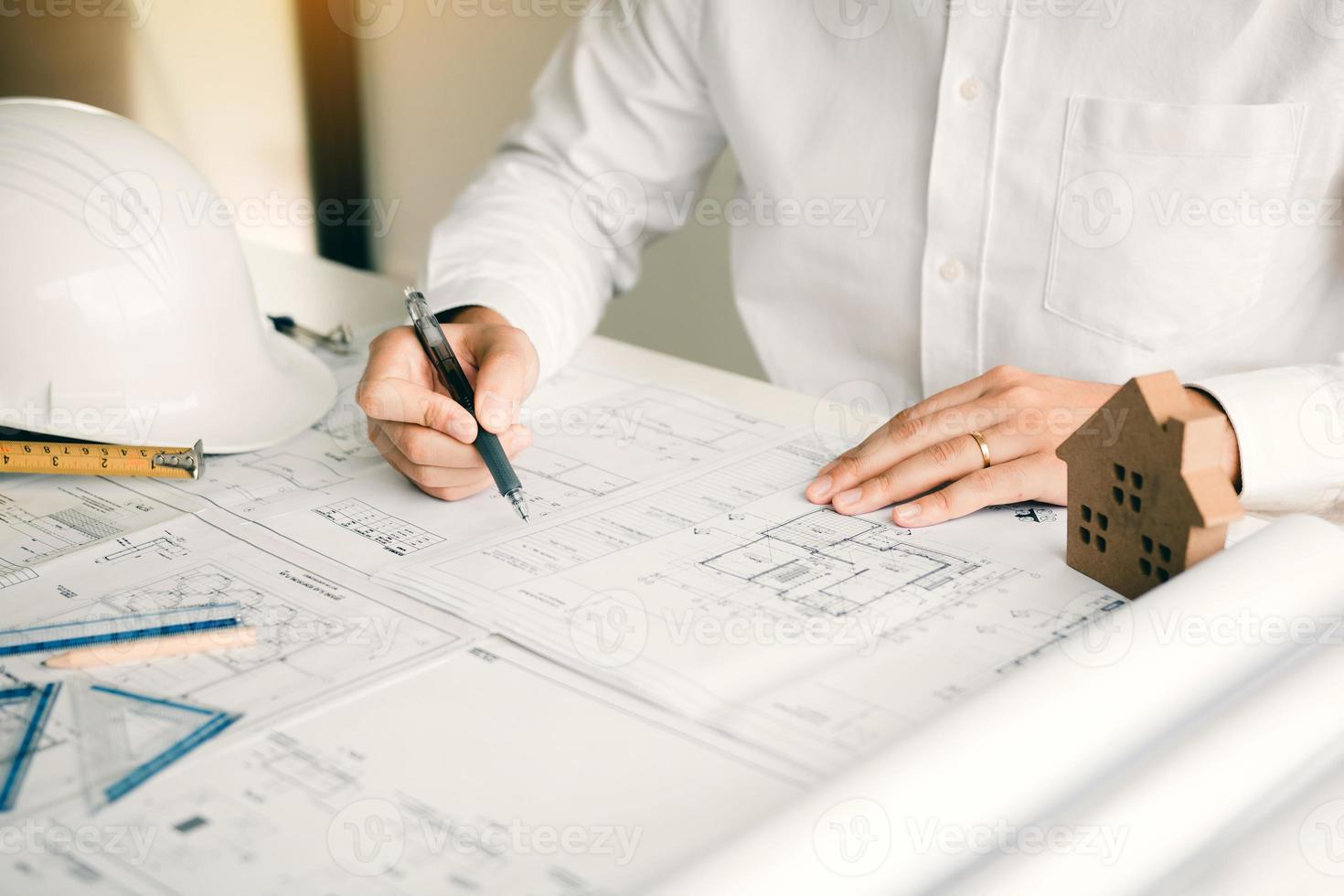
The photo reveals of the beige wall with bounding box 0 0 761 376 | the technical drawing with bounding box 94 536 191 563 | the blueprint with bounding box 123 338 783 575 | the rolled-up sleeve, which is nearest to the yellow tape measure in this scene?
the blueprint with bounding box 123 338 783 575

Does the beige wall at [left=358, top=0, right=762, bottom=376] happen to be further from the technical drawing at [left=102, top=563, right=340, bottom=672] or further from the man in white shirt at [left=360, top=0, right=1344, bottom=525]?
the technical drawing at [left=102, top=563, right=340, bottom=672]

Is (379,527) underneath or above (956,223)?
underneath

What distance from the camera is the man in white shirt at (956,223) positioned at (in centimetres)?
91

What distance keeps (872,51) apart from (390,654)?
0.89m

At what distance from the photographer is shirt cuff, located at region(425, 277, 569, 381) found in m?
1.16

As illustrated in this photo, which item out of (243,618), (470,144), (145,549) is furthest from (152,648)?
(470,144)

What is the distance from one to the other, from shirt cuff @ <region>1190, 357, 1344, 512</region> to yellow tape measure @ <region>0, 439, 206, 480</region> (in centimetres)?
83

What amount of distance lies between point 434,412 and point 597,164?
26.3 inches

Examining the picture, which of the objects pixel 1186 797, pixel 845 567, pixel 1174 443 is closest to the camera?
pixel 1186 797

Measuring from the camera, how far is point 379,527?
866 mm

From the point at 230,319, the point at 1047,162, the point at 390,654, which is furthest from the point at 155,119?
the point at 390,654

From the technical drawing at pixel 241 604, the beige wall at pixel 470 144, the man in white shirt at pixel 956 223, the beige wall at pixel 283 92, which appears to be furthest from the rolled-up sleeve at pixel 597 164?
the beige wall at pixel 283 92

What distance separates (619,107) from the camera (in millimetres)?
1457

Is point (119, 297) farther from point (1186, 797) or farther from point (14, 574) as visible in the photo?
point (1186, 797)
